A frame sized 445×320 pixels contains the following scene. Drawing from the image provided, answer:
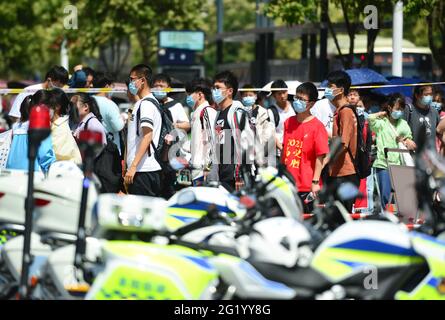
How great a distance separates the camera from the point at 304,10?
2184 centimetres

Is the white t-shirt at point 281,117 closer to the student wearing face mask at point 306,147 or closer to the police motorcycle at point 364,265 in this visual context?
the student wearing face mask at point 306,147

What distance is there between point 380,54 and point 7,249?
24843mm

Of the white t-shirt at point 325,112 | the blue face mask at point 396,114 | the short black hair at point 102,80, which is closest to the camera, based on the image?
the white t-shirt at point 325,112

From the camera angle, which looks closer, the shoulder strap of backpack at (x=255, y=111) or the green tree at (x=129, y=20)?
the shoulder strap of backpack at (x=255, y=111)

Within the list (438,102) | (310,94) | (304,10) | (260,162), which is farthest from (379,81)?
(260,162)

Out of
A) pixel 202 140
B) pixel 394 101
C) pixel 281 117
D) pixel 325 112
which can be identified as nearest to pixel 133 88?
pixel 202 140

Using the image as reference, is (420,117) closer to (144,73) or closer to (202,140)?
(202,140)

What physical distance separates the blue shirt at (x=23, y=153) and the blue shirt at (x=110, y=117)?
5.79ft

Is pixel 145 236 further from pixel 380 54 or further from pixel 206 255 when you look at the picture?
pixel 380 54

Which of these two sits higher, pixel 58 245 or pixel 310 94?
pixel 310 94

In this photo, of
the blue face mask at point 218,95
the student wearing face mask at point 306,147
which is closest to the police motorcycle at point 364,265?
the student wearing face mask at point 306,147

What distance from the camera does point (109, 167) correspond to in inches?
465

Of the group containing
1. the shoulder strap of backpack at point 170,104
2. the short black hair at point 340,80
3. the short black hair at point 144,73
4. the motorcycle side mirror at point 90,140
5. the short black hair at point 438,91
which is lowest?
the shoulder strap of backpack at point 170,104

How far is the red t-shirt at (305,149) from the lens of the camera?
11.2 metres
